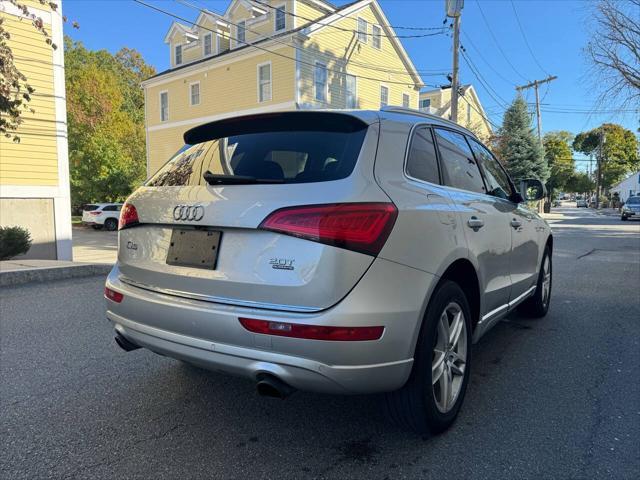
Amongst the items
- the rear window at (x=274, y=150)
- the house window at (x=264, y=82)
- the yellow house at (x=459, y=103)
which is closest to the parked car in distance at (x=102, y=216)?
the house window at (x=264, y=82)

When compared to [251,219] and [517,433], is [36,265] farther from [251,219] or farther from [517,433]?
[517,433]

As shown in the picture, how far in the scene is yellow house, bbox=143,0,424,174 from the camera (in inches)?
819

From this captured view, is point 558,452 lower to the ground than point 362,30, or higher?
lower

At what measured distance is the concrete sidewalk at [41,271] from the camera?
7270mm

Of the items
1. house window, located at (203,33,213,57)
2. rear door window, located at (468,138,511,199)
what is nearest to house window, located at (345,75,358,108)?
house window, located at (203,33,213,57)

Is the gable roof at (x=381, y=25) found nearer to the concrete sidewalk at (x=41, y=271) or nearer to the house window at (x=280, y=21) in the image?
the house window at (x=280, y=21)

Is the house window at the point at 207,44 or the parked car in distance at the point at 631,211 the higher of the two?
the house window at the point at 207,44

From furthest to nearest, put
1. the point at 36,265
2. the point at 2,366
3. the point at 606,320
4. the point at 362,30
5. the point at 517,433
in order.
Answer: the point at 362,30
the point at 36,265
the point at 606,320
the point at 2,366
the point at 517,433

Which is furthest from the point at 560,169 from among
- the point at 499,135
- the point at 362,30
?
the point at 362,30

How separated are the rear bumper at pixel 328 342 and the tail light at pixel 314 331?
2 cm

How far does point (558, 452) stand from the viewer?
2.61m

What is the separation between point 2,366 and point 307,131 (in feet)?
10.6

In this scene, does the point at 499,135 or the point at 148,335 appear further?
the point at 499,135

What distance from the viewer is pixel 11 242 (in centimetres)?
941
